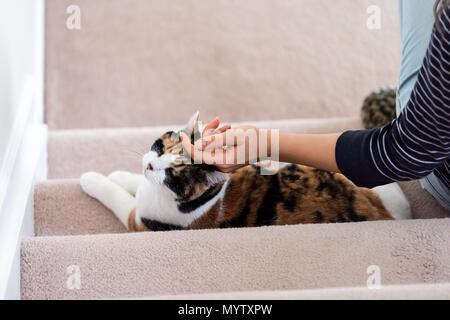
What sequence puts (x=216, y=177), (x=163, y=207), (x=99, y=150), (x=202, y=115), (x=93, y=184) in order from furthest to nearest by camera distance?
1. (x=202, y=115)
2. (x=99, y=150)
3. (x=93, y=184)
4. (x=163, y=207)
5. (x=216, y=177)

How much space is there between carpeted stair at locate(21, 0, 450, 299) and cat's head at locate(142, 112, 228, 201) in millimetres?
159

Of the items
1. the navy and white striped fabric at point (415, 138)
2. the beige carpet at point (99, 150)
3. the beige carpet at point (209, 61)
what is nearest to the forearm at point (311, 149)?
the navy and white striped fabric at point (415, 138)

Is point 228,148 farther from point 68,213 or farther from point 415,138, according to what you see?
point 68,213

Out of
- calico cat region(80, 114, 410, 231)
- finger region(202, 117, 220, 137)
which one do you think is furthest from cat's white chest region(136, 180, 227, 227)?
finger region(202, 117, 220, 137)

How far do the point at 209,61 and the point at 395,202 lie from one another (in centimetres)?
130

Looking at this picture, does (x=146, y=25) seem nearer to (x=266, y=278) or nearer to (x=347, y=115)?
(x=347, y=115)

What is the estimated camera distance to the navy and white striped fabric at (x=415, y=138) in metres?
0.80

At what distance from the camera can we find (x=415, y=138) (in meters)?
0.86

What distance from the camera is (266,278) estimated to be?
3.13ft

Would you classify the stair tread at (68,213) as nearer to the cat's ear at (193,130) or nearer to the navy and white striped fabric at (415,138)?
the cat's ear at (193,130)

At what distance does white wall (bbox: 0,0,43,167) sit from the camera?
1.11 metres

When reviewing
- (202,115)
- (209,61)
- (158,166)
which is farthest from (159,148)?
(209,61)

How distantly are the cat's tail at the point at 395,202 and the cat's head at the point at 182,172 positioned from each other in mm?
412
